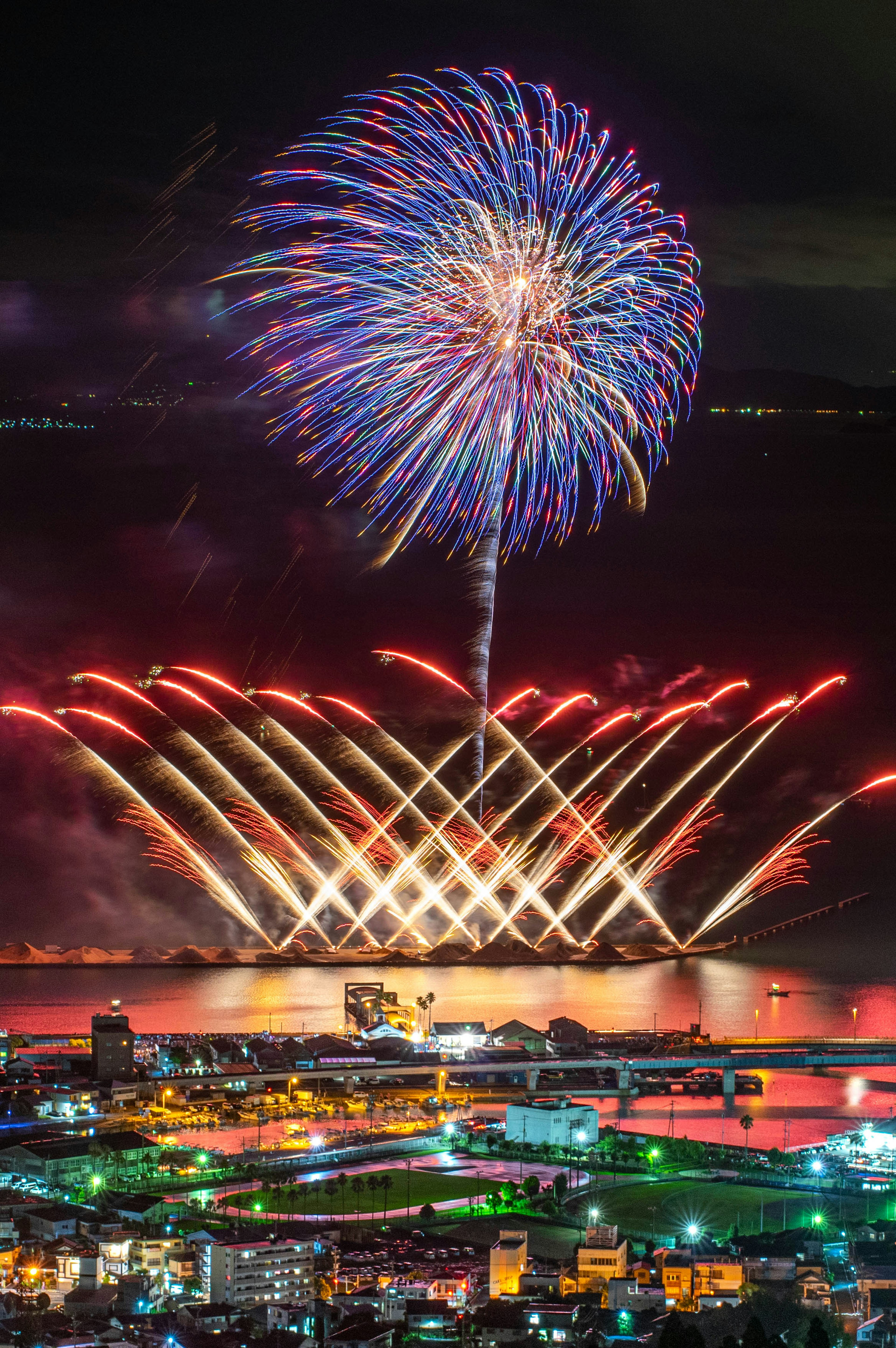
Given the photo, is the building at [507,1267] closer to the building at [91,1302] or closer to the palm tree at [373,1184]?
the building at [91,1302]

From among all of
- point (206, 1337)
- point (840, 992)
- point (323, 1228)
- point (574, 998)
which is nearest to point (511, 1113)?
point (323, 1228)

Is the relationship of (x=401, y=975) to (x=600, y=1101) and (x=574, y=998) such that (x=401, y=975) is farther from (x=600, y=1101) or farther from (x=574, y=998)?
(x=600, y=1101)

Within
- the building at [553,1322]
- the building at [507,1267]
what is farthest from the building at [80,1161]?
the building at [553,1322]

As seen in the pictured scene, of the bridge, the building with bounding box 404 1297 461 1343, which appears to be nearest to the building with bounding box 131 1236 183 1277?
the building with bounding box 404 1297 461 1343

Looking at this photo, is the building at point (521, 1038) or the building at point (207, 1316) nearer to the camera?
the building at point (207, 1316)

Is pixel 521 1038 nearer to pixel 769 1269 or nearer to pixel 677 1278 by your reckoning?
pixel 769 1269

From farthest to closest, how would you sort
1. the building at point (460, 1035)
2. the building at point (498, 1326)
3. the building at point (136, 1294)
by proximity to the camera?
the building at point (460, 1035) < the building at point (136, 1294) < the building at point (498, 1326)
